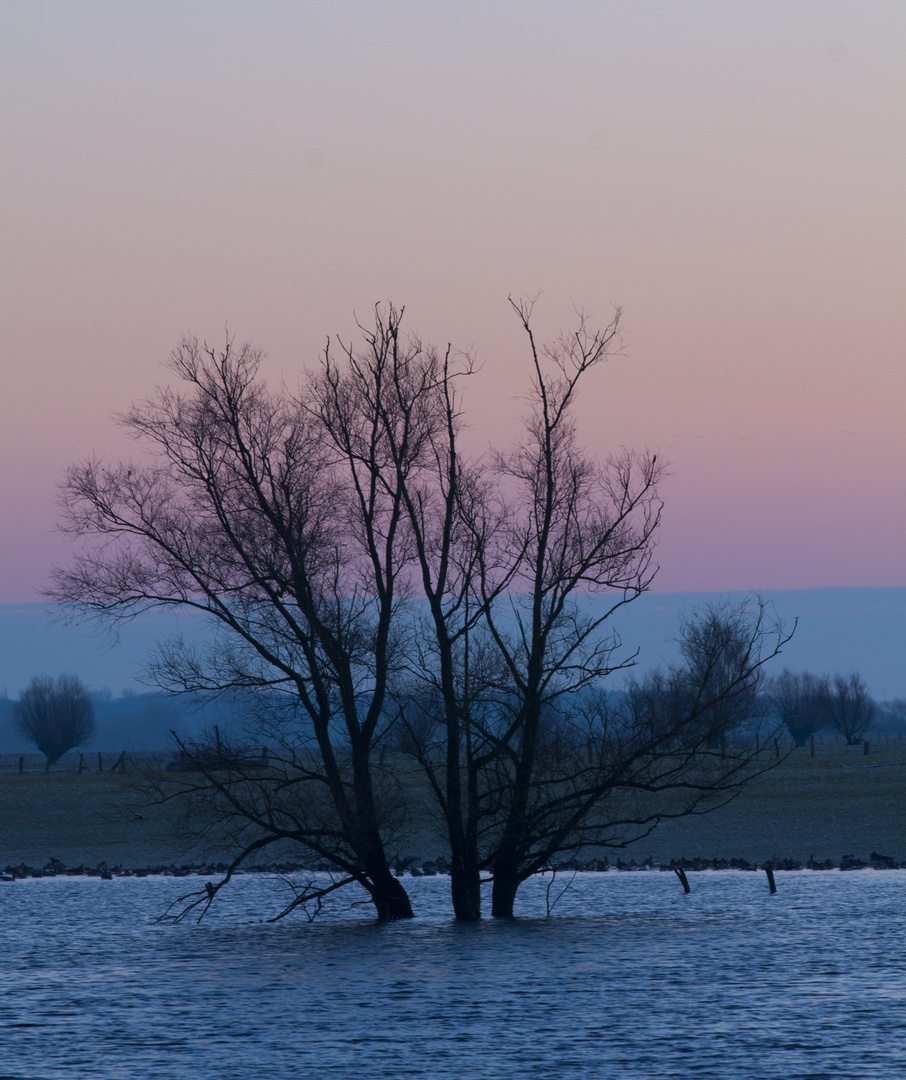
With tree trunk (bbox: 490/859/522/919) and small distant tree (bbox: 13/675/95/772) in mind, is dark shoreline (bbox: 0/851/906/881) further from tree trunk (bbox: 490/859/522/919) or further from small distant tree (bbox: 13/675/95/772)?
small distant tree (bbox: 13/675/95/772)

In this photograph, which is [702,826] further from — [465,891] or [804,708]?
[804,708]

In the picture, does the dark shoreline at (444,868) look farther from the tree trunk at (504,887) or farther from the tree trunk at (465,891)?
the tree trunk at (465,891)

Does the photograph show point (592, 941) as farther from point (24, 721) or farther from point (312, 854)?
point (24, 721)

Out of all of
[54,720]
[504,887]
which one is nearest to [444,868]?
[504,887]

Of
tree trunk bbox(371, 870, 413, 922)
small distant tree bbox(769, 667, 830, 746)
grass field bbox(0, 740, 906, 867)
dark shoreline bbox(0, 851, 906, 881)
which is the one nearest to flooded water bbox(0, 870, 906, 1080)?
tree trunk bbox(371, 870, 413, 922)

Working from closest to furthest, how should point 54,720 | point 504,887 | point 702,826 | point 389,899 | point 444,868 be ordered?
point 389,899
point 504,887
point 444,868
point 702,826
point 54,720

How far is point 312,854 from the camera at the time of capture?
1163 inches

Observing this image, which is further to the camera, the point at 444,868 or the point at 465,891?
the point at 444,868

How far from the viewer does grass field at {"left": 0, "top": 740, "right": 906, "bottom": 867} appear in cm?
5041

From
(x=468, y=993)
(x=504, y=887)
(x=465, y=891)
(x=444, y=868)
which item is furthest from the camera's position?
(x=444, y=868)

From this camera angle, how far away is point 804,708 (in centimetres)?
11019

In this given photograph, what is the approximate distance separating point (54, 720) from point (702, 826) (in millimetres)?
65661

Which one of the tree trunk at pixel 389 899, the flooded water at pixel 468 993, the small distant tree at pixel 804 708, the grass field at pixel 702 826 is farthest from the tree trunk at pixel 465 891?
the small distant tree at pixel 804 708

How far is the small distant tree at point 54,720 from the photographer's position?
10581cm
